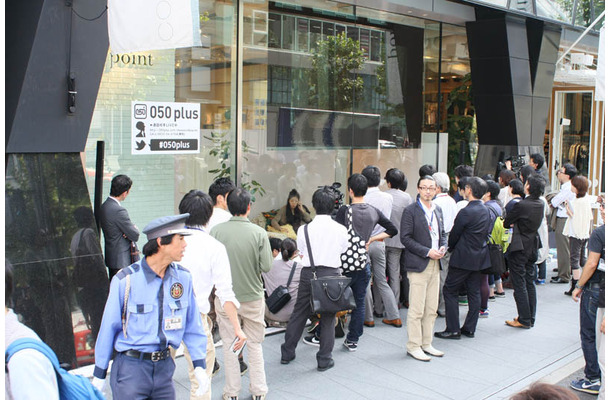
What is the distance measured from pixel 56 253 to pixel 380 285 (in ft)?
12.8

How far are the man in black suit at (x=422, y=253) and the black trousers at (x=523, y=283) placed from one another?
1.65 metres

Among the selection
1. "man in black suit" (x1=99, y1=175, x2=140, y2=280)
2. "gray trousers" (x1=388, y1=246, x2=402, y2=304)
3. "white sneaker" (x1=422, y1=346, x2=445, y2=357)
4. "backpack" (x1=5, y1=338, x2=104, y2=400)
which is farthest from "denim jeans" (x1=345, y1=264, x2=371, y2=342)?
"backpack" (x1=5, y1=338, x2=104, y2=400)

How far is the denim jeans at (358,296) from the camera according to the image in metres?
7.21

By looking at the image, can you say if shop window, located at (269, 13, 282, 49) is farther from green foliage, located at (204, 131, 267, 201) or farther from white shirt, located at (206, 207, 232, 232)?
white shirt, located at (206, 207, 232, 232)

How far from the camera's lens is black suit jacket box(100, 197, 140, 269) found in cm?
726

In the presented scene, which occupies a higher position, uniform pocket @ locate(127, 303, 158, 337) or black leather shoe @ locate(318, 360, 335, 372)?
uniform pocket @ locate(127, 303, 158, 337)

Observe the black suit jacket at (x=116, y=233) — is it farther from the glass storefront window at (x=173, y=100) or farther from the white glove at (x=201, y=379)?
the white glove at (x=201, y=379)

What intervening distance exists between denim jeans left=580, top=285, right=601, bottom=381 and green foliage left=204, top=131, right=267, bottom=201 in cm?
539

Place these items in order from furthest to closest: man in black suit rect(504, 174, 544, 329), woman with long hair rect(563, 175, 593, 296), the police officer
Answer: woman with long hair rect(563, 175, 593, 296) → man in black suit rect(504, 174, 544, 329) → the police officer

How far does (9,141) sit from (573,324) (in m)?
7.37

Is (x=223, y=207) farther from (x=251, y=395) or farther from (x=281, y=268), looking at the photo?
(x=251, y=395)

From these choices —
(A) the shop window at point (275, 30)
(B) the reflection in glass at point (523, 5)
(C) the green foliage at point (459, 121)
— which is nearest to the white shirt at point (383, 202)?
(A) the shop window at point (275, 30)

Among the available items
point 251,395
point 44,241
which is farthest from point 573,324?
point 44,241

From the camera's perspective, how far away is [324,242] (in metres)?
6.48
